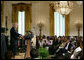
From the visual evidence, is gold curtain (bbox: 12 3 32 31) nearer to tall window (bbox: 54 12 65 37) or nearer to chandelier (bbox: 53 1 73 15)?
tall window (bbox: 54 12 65 37)

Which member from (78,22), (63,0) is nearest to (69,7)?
(63,0)

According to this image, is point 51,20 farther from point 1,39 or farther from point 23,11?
point 1,39

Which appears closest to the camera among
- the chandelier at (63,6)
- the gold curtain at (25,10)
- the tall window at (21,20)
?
the chandelier at (63,6)

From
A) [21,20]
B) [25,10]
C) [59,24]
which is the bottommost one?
[59,24]

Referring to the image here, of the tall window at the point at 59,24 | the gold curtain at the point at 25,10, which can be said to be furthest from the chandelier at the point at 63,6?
the gold curtain at the point at 25,10

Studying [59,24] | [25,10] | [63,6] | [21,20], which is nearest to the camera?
[63,6]

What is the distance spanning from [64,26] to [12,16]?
4367 millimetres

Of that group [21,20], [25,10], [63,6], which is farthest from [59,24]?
[63,6]

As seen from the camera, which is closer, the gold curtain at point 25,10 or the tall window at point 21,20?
the gold curtain at point 25,10

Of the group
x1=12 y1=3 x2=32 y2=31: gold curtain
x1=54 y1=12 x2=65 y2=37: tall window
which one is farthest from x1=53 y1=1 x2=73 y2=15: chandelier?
x1=12 y1=3 x2=32 y2=31: gold curtain

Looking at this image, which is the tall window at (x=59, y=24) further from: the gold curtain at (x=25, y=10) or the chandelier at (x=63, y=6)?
the chandelier at (x=63, y=6)

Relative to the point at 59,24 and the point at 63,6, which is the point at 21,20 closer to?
the point at 59,24

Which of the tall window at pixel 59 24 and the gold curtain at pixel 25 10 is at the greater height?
the gold curtain at pixel 25 10

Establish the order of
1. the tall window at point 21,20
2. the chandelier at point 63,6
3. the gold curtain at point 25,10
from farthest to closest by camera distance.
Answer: the tall window at point 21,20
the gold curtain at point 25,10
the chandelier at point 63,6
